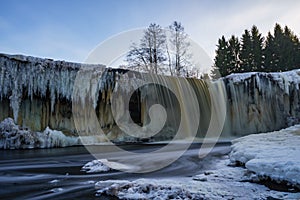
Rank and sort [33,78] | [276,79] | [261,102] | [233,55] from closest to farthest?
[33,78]
[261,102]
[276,79]
[233,55]

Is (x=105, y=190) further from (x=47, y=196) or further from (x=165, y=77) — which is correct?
(x=165, y=77)

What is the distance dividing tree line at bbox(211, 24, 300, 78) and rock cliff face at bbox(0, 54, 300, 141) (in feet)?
45.8

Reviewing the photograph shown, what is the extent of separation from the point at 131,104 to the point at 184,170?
357 inches

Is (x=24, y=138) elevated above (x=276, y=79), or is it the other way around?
(x=276, y=79)

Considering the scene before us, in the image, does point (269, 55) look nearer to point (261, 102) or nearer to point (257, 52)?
point (257, 52)

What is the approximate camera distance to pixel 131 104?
1413 centimetres

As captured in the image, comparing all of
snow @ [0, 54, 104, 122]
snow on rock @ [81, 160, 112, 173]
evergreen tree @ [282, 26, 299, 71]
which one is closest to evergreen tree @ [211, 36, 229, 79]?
evergreen tree @ [282, 26, 299, 71]

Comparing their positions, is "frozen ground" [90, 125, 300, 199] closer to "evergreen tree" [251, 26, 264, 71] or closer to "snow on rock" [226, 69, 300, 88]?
"snow on rock" [226, 69, 300, 88]

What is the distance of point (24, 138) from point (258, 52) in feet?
94.0

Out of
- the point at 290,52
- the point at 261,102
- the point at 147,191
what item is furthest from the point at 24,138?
the point at 290,52

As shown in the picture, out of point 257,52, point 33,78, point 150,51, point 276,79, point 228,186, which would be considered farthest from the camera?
point 257,52

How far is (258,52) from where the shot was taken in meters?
30.7

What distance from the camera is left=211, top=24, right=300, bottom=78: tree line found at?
2933 centimetres

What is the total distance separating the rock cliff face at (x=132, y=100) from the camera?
11.0 metres
